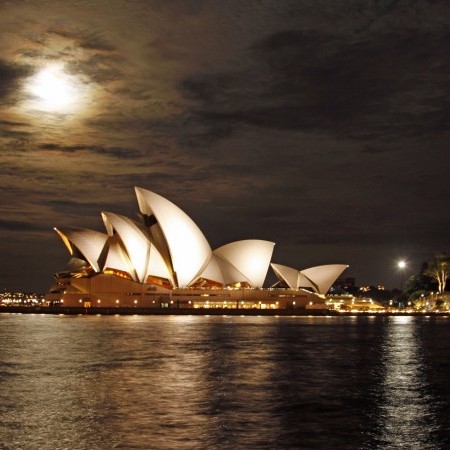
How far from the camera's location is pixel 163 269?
10256cm

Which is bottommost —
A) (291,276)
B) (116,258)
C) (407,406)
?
(407,406)

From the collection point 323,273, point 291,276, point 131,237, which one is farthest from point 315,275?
point 131,237

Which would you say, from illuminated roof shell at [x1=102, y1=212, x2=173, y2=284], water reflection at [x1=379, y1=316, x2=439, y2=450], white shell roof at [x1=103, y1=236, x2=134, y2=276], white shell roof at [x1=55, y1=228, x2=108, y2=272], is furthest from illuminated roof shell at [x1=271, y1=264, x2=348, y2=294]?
water reflection at [x1=379, y1=316, x2=439, y2=450]

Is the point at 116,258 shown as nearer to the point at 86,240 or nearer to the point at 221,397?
the point at 86,240

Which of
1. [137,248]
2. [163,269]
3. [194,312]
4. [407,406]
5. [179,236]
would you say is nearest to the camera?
[407,406]

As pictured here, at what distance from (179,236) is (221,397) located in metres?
70.3

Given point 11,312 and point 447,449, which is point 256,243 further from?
point 447,449

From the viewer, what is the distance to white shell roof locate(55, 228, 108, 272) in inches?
3971

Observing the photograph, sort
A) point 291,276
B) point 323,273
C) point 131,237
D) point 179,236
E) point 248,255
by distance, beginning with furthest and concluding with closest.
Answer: point 323,273 < point 291,276 < point 248,255 < point 179,236 < point 131,237

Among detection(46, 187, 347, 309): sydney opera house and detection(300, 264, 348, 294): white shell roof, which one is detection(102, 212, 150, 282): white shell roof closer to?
detection(46, 187, 347, 309): sydney opera house

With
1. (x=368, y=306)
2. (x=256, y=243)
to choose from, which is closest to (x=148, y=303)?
(x=256, y=243)

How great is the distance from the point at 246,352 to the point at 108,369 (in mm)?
11661

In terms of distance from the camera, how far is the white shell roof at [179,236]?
3688 inches

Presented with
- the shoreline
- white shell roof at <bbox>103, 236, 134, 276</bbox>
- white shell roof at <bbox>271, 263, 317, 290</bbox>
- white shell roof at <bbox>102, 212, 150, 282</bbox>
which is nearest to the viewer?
white shell roof at <bbox>102, 212, 150, 282</bbox>
